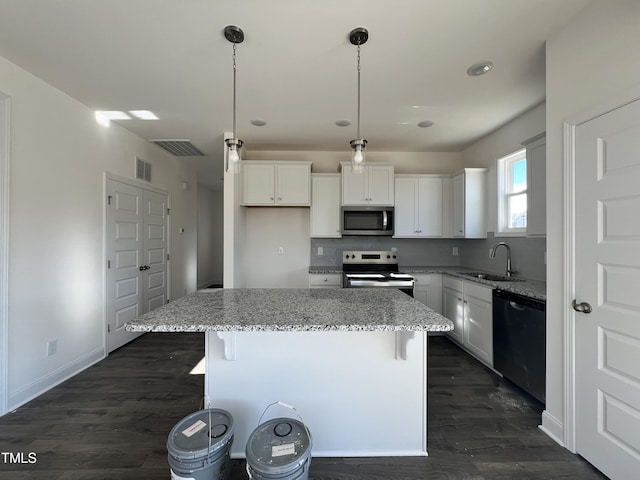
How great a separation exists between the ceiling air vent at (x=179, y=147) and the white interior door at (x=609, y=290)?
414 cm

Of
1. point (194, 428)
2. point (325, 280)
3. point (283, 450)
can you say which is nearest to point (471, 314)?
point (325, 280)

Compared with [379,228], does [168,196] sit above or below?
above

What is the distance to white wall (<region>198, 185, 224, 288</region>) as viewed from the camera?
22.8 ft

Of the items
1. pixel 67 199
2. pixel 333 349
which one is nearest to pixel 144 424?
pixel 333 349

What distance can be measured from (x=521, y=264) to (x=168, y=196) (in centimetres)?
481

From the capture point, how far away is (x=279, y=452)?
1221 millimetres

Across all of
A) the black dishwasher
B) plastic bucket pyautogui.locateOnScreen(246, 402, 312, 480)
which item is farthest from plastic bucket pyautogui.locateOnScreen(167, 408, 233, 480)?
the black dishwasher

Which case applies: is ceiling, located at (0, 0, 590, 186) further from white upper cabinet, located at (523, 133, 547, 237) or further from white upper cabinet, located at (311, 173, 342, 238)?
white upper cabinet, located at (311, 173, 342, 238)

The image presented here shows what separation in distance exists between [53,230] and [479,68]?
3833mm

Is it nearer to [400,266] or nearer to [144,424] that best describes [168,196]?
[144,424]

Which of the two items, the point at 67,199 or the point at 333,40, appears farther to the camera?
the point at 67,199

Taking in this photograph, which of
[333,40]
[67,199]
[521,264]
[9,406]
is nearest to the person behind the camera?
[333,40]

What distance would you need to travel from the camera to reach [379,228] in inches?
154

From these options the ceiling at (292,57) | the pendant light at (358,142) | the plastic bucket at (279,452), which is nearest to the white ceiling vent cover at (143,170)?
the ceiling at (292,57)
